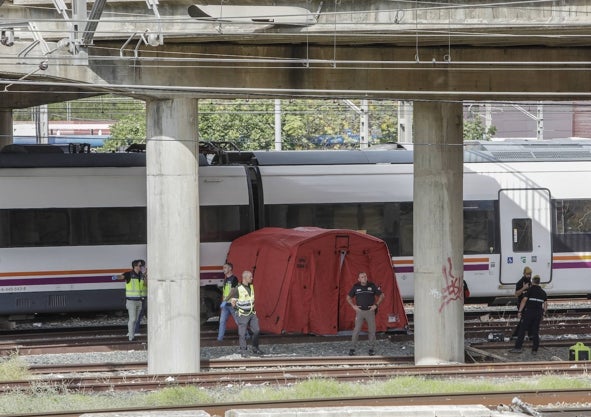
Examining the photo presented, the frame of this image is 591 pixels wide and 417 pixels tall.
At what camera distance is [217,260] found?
22922 mm

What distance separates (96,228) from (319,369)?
6948 mm

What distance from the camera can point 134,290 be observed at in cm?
2094

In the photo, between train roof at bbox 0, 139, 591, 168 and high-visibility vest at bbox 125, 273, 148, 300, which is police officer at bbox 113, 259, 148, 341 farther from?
train roof at bbox 0, 139, 591, 168

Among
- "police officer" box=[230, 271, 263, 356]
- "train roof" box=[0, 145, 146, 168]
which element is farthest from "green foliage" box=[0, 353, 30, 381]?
"train roof" box=[0, 145, 146, 168]

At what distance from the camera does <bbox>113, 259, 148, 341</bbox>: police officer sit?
20.9 m

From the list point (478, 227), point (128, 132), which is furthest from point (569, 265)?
point (128, 132)

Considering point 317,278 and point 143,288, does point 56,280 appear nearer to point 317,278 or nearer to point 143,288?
point 143,288

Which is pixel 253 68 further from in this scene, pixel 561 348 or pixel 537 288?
pixel 561 348

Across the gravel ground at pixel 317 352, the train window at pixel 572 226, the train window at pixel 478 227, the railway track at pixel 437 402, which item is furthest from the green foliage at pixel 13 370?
the train window at pixel 572 226

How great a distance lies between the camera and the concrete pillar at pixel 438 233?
18.8m

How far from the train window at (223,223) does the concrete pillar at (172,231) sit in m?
5.00

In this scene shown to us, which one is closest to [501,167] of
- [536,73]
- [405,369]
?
[536,73]

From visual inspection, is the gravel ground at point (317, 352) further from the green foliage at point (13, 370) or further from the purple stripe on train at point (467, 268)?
the purple stripe on train at point (467, 268)

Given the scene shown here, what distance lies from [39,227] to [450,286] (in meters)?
8.50
